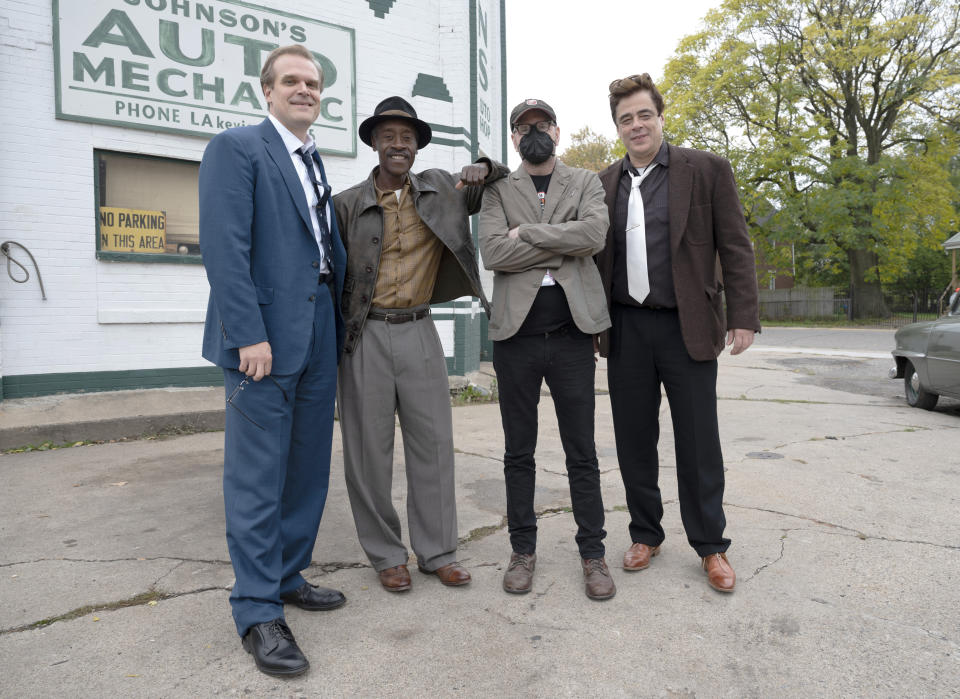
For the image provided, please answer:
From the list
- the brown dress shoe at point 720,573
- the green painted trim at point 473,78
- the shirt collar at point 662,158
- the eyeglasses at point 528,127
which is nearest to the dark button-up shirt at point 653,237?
the shirt collar at point 662,158

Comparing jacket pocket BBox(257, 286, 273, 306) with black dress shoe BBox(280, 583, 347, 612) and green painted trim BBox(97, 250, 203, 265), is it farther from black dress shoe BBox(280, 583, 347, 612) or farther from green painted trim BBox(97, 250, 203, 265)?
green painted trim BBox(97, 250, 203, 265)

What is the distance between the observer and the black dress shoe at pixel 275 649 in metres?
2.43

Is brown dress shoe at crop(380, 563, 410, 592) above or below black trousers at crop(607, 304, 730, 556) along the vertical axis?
below

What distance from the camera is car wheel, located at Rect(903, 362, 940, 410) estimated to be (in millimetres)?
7910

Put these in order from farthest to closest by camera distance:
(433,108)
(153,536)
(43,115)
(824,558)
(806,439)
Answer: (433,108)
(43,115)
(806,439)
(153,536)
(824,558)

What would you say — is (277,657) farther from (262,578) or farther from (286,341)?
(286,341)

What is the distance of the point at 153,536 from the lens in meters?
3.87

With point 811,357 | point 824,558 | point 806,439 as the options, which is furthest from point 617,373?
point 811,357

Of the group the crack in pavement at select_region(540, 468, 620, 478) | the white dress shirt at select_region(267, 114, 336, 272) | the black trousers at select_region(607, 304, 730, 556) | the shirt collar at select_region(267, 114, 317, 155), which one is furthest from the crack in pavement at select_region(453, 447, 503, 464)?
the shirt collar at select_region(267, 114, 317, 155)

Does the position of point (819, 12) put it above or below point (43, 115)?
above

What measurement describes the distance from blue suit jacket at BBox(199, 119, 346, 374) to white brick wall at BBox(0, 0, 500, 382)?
518 centimetres

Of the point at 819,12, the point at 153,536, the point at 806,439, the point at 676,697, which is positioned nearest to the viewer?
the point at 676,697

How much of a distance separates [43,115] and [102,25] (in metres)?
1.11

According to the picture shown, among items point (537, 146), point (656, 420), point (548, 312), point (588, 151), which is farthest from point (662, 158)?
point (588, 151)
